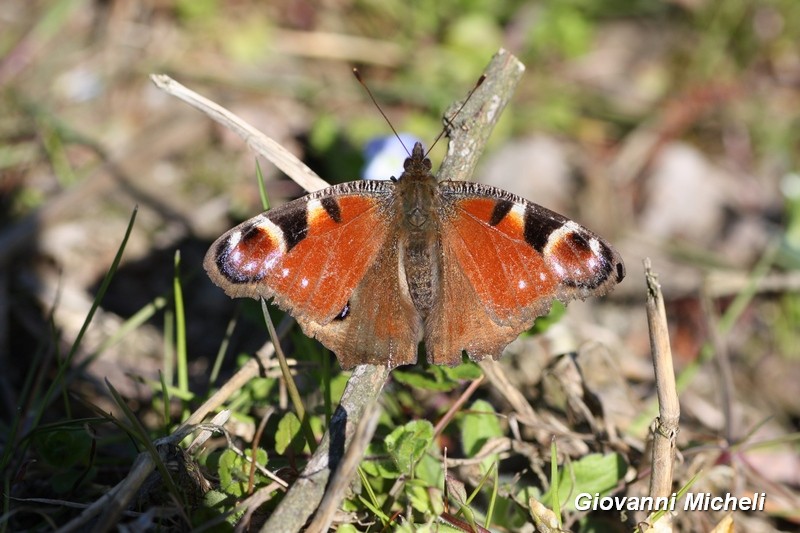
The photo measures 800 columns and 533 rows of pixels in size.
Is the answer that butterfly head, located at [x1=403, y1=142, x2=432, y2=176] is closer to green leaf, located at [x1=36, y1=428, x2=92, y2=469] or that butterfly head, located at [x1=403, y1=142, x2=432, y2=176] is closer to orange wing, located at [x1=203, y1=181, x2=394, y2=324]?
orange wing, located at [x1=203, y1=181, x2=394, y2=324]

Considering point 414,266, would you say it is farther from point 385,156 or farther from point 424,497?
point 385,156

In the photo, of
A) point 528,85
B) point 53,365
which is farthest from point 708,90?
point 53,365

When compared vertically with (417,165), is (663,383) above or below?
below

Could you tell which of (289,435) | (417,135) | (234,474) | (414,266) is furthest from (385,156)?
(234,474)

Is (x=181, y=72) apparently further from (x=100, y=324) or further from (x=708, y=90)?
(x=708, y=90)

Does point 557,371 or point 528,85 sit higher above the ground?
point 528,85

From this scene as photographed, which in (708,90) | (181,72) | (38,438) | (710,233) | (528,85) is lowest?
(38,438)
